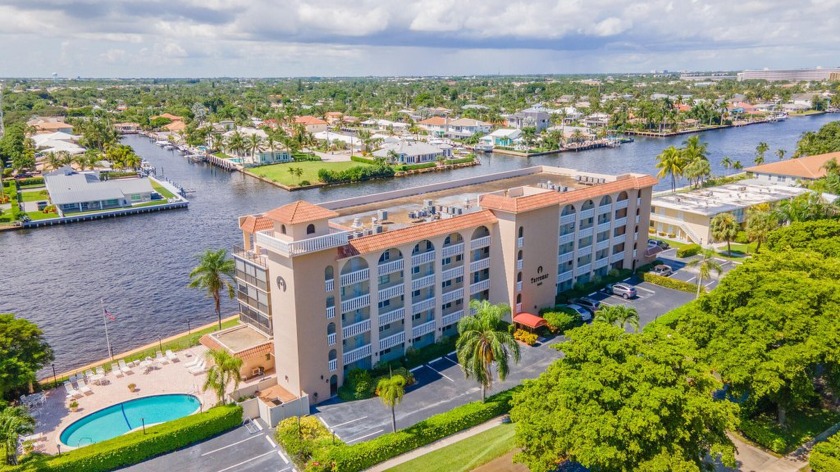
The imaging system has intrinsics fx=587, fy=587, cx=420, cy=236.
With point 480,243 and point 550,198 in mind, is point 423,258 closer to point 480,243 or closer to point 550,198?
point 480,243

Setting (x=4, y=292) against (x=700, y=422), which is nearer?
(x=700, y=422)

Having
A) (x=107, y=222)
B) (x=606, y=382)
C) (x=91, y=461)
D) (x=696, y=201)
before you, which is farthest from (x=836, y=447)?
(x=107, y=222)

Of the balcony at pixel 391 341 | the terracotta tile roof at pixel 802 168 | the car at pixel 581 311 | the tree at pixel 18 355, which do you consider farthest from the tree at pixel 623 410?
the terracotta tile roof at pixel 802 168

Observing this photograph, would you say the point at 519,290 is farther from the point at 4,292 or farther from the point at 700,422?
the point at 4,292

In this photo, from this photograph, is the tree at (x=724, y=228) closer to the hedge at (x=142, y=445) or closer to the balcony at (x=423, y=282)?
the balcony at (x=423, y=282)

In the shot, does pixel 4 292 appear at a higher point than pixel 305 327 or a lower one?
lower

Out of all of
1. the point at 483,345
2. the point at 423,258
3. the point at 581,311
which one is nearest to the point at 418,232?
the point at 423,258
